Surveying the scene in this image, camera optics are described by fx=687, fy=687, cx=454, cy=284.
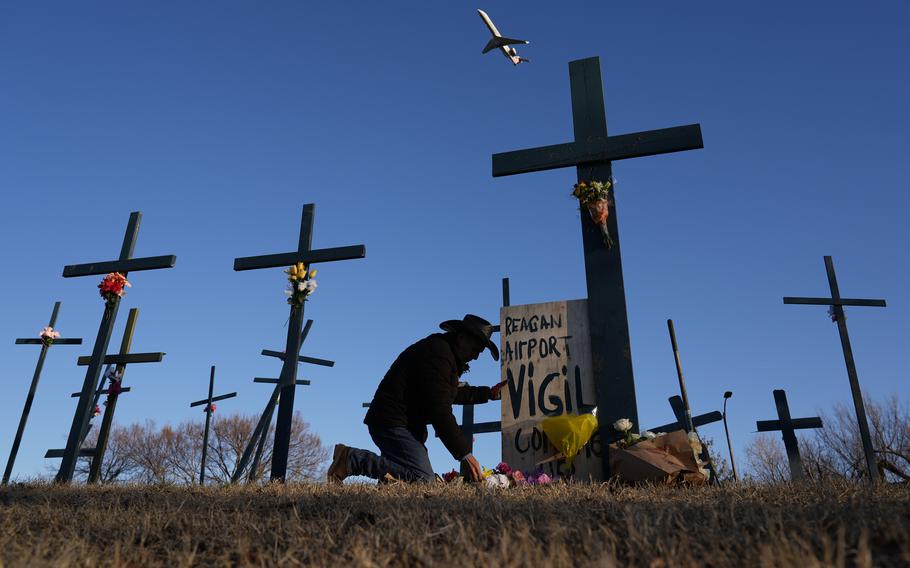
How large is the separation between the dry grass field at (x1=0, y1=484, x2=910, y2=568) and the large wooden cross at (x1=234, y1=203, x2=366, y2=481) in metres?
5.27

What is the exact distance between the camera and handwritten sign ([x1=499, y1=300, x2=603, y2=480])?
820 cm

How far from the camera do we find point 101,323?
1298cm

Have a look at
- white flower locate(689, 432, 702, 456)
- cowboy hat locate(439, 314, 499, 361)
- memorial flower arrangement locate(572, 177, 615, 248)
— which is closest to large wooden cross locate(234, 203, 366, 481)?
memorial flower arrangement locate(572, 177, 615, 248)

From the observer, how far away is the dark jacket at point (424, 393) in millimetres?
6770

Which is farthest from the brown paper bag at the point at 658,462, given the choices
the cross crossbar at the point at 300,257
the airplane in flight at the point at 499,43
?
the airplane in flight at the point at 499,43

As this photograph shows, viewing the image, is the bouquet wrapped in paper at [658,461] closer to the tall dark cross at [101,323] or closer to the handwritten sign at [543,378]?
the handwritten sign at [543,378]

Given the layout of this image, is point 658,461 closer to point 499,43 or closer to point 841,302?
point 499,43

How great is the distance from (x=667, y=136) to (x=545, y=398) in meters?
3.82

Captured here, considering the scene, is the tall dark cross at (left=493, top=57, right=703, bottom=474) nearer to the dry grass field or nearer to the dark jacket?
the dark jacket

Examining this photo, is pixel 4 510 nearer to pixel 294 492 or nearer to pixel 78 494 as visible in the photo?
pixel 78 494

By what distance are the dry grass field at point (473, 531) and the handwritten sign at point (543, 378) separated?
3.13 metres

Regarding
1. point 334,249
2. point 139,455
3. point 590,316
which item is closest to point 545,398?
point 590,316

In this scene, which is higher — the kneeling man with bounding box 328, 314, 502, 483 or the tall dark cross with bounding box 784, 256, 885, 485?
the tall dark cross with bounding box 784, 256, 885, 485

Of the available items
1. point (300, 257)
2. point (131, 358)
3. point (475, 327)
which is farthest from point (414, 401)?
point (131, 358)
